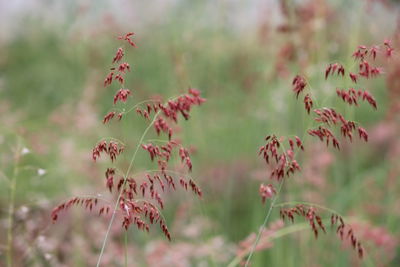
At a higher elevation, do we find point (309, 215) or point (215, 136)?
point (215, 136)

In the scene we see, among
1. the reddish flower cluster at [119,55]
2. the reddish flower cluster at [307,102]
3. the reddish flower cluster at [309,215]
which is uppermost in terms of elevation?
the reddish flower cluster at [119,55]

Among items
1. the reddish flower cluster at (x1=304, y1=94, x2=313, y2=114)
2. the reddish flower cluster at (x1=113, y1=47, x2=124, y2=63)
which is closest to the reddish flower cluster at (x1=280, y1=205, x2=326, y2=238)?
the reddish flower cluster at (x1=304, y1=94, x2=313, y2=114)

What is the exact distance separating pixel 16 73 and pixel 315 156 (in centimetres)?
534

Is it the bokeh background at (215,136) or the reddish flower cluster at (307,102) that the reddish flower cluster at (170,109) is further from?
the bokeh background at (215,136)

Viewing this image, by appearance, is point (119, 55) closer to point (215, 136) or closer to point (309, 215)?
point (309, 215)

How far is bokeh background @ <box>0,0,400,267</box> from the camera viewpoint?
11.2ft

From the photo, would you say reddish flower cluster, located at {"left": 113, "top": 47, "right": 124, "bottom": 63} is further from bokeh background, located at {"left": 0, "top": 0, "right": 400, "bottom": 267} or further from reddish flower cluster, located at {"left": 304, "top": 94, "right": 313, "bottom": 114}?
bokeh background, located at {"left": 0, "top": 0, "right": 400, "bottom": 267}

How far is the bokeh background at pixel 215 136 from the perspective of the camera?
3.40 meters

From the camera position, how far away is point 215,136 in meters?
5.76

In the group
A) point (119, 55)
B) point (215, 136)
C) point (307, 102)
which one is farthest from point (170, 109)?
point (215, 136)

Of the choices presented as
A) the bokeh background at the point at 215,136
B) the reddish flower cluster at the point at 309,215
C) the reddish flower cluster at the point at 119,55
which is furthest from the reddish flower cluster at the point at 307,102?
the bokeh background at the point at 215,136

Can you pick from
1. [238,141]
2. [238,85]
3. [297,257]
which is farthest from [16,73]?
[297,257]

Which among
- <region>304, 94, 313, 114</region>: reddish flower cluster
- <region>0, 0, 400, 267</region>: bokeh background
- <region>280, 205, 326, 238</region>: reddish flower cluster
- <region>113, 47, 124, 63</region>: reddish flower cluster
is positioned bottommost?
<region>280, 205, 326, 238</region>: reddish flower cluster

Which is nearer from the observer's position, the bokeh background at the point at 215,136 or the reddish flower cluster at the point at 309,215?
the reddish flower cluster at the point at 309,215
